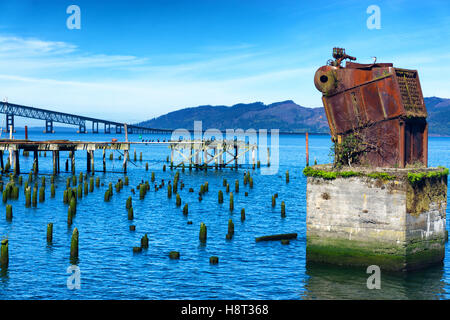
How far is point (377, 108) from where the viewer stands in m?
25.3

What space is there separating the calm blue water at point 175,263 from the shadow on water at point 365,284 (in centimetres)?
4

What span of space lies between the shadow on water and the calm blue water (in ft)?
0.15

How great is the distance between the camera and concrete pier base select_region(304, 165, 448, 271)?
23141mm

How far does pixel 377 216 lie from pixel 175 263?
451 inches

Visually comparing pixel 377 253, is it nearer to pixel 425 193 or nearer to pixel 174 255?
pixel 425 193

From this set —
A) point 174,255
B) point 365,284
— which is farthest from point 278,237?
point 365,284

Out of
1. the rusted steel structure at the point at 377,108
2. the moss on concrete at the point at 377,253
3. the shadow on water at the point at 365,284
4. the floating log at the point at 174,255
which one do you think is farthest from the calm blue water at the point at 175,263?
the rusted steel structure at the point at 377,108

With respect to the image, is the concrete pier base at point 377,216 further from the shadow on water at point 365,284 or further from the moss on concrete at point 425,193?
the shadow on water at point 365,284

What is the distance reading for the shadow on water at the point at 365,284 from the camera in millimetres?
23000

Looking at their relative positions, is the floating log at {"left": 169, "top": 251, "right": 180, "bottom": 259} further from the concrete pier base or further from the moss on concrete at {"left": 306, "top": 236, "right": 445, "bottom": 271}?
the concrete pier base

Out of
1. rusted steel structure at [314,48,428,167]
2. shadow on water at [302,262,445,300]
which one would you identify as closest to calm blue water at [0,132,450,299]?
shadow on water at [302,262,445,300]

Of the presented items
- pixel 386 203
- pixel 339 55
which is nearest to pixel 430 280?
pixel 386 203

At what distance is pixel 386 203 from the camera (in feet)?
76.0
